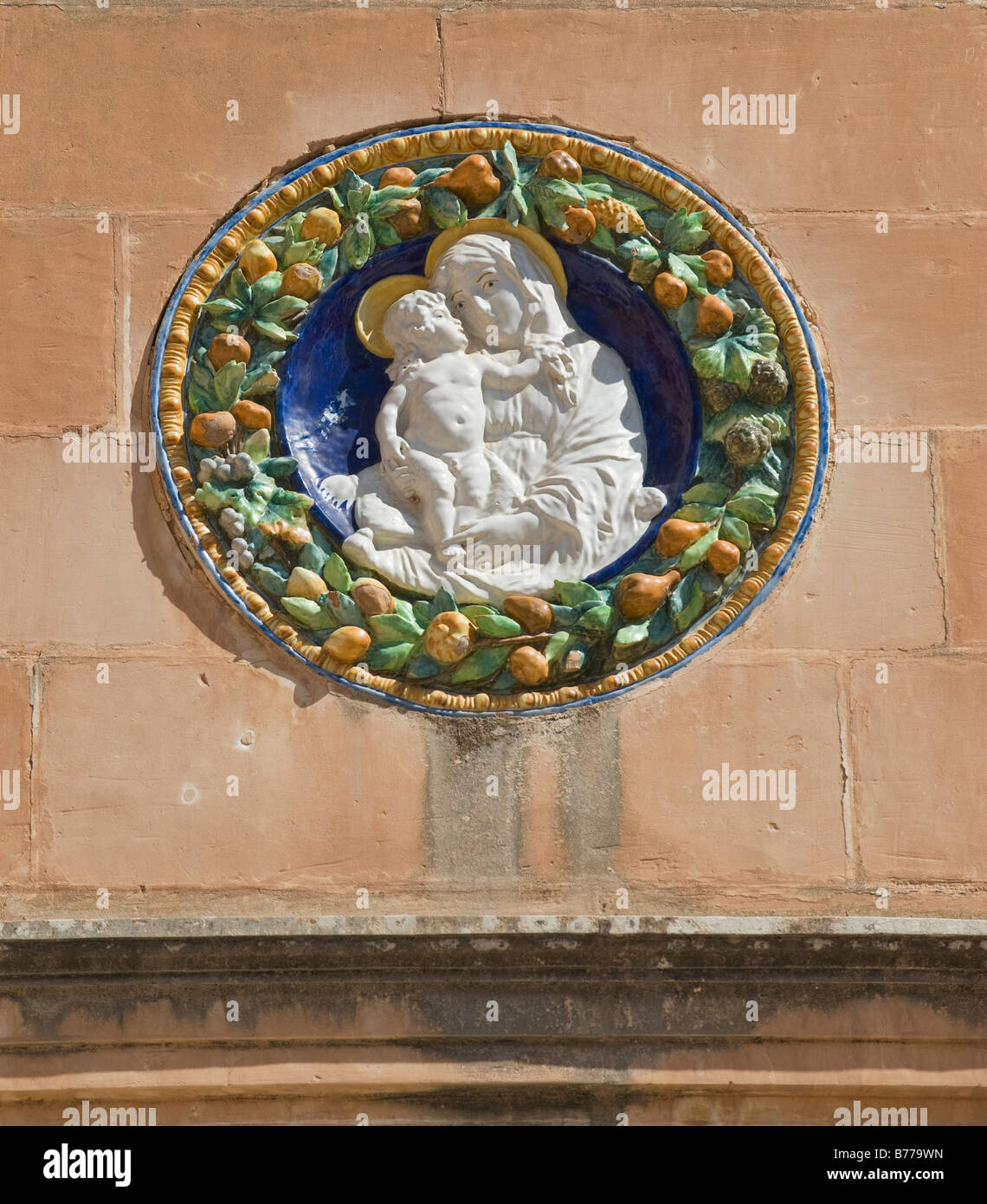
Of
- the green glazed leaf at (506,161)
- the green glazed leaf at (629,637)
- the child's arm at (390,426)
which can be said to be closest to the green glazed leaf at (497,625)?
the green glazed leaf at (629,637)

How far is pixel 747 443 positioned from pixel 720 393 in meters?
0.24

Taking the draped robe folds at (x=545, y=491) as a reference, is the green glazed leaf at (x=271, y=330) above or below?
above

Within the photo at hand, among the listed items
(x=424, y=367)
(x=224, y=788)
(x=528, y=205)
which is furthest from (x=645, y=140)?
(x=224, y=788)

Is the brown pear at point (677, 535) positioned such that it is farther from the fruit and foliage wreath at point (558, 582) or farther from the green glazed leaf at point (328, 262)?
the green glazed leaf at point (328, 262)

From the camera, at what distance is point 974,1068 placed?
8305 mm

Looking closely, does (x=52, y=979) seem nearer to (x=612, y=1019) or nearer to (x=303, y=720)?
(x=303, y=720)

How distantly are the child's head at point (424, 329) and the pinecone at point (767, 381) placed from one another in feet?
3.51

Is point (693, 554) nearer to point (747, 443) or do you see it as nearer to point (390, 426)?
point (747, 443)

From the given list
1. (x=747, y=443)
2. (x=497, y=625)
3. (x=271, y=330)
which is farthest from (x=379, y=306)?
(x=747, y=443)

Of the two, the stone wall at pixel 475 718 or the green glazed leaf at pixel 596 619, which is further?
the green glazed leaf at pixel 596 619

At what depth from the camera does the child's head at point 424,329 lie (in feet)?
29.7

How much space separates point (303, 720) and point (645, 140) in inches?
99.9

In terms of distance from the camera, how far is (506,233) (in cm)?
914

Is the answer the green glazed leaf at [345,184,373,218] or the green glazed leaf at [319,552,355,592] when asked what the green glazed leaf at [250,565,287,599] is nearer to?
the green glazed leaf at [319,552,355,592]
